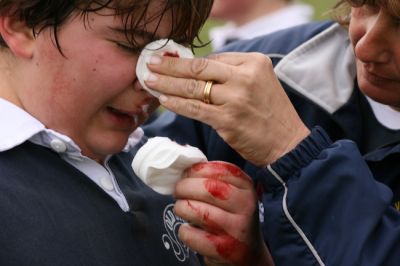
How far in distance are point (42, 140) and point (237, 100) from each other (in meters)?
0.41

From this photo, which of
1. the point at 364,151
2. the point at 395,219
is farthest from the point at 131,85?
the point at 364,151

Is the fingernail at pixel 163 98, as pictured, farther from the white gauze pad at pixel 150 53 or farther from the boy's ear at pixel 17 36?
the boy's ear at pixel 17 36

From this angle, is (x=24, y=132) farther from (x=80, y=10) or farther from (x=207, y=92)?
(x=207, y=92)

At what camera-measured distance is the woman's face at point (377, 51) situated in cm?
197

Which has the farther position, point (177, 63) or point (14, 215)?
point (177, 63)

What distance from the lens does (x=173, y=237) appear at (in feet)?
6.52

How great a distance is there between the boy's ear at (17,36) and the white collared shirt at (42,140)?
0.35 ft

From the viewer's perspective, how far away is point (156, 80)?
1.76m

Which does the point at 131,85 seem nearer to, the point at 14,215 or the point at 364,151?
the point at 14,215

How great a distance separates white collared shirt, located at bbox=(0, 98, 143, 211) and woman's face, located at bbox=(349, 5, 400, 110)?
0.68m

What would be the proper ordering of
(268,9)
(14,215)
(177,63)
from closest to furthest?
(14,215) < (177,63) < (268,9)

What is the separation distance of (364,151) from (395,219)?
471 millimetres

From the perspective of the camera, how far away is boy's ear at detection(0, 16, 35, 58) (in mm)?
1731

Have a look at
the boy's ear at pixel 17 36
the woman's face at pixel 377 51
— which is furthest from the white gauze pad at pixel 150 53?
the woman's face at pixel 377 51
